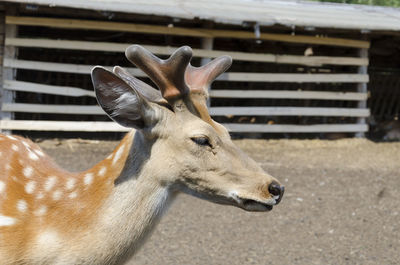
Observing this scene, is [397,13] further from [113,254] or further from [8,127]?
[113,254]

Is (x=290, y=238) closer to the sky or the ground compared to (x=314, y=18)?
closer to the ground

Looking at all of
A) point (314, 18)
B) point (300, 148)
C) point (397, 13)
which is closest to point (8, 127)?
point (300, 148)

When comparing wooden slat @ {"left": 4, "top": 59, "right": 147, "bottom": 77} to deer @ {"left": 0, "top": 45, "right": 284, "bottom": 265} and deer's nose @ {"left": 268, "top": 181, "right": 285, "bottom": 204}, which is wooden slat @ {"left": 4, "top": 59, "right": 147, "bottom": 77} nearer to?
deer @ {"left": 0, "top": 45, "right": 284, "bottom": 265}

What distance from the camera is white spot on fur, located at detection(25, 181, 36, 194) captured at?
292 centimetres

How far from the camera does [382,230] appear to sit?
6.25 m

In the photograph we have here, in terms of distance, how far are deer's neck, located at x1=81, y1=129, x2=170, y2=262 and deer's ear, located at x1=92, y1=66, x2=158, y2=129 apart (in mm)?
189

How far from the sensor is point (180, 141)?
2807mm

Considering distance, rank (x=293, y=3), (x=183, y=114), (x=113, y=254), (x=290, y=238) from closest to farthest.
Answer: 1. (x=113, y=254)
2. (x=183, y=114)
3. (x=290, y=238)
4. (x=293, y=3)

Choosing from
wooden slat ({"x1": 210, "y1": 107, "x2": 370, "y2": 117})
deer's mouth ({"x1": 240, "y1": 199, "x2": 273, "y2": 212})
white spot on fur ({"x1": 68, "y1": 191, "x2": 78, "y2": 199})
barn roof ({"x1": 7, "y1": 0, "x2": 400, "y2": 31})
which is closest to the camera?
deer's mouth ({"x1": 240, "y1": 199, "x2": 273, "y2": 212})

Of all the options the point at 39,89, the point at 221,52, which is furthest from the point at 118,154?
the point at 221,52

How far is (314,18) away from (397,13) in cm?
434

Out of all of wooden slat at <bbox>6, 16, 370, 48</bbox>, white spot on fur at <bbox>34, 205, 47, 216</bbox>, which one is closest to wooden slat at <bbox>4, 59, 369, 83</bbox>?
wooden slat at <bbox>6, 16, 370, 48</bbox>

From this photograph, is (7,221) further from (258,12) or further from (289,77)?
(289,77)

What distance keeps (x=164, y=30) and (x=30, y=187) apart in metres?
8.53
